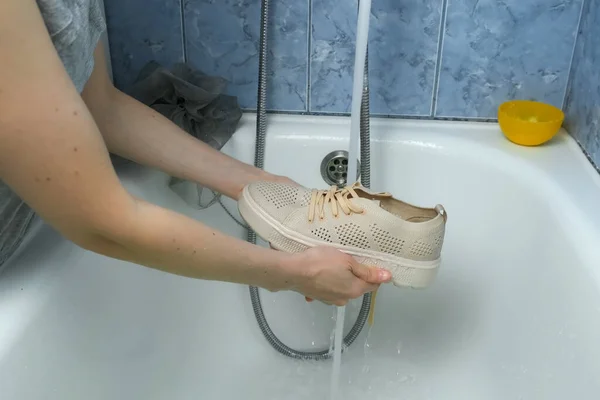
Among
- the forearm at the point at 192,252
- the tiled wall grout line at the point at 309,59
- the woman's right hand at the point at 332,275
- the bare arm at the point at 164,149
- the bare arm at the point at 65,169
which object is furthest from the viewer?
the tiled wall grout line at the point at 309,59

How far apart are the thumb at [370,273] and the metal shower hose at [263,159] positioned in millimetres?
261

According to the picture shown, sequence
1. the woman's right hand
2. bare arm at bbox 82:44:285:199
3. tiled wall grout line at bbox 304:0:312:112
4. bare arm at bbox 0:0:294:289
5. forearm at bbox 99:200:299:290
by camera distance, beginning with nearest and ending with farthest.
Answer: bare arm at bbox 0:0:294:289, forearm at bbox 99:200:299:290, the woman's right hand, bare arm at bbox 82:44:285:199, tiled wall grout line at bbox 304:0:312:112

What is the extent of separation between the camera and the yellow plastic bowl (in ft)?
3.58

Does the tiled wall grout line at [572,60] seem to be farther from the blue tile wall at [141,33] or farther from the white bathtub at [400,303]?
the blue tile wall at [141,33]

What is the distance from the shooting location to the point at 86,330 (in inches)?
31.4

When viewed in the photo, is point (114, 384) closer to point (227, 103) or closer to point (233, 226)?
point (233, 226)

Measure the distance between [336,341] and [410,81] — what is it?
0.46 m

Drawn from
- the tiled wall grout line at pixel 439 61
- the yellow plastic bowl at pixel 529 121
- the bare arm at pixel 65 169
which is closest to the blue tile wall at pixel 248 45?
the tiled wall grout line at pixel 439 61

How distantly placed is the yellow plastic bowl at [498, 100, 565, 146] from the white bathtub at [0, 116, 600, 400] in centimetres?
2

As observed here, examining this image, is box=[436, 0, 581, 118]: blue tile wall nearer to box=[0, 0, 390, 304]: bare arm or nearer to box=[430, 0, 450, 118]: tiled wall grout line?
box=[430, 0, 450, 118]: tiled wall grout line

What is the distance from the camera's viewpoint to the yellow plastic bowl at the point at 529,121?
1.09 m

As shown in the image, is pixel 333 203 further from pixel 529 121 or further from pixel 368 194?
pixel 529 121

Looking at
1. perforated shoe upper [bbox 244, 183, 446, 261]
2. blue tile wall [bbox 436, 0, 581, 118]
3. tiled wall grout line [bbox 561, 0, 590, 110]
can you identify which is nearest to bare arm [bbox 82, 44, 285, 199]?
perforated shoe upper [bbox 244, 183, 446, 261]

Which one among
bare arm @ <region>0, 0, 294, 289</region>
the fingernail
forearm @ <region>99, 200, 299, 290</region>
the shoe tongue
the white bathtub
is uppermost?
bare arm @ <region>0, 0, 294, 289</region>
